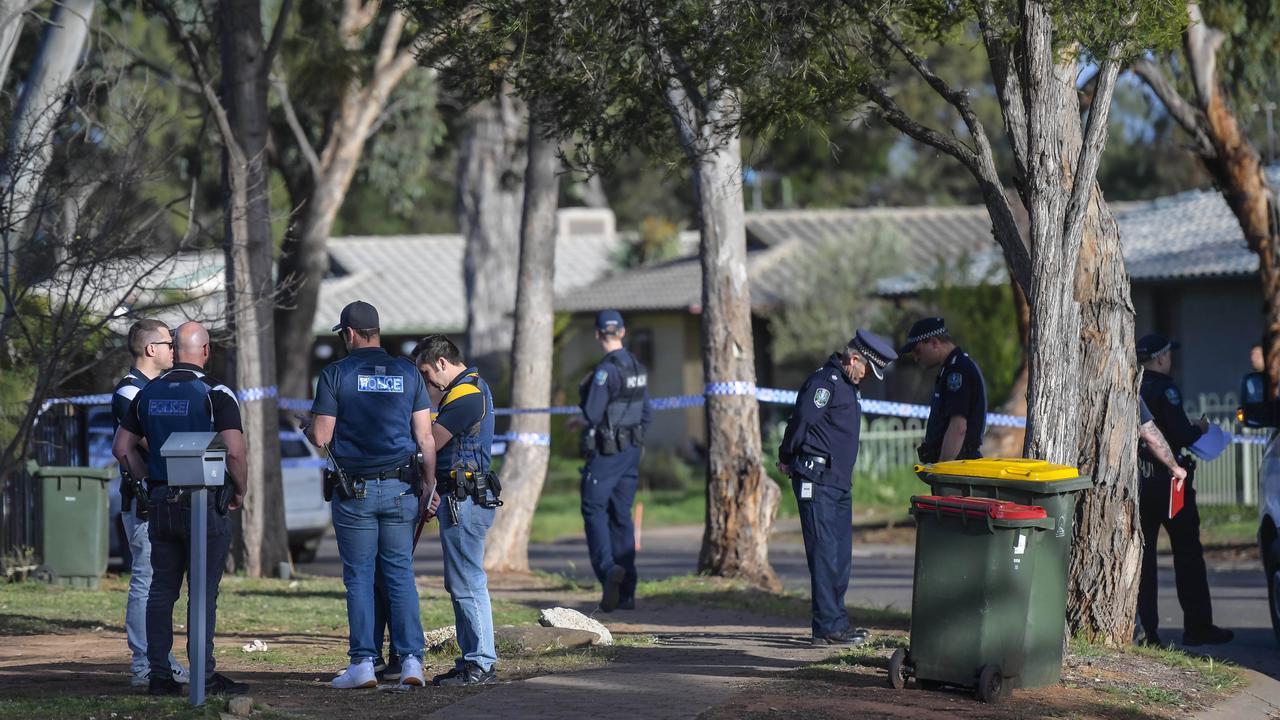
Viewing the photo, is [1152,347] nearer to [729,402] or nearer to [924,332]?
→ [924,332]

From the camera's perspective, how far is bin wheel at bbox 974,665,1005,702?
7.17 meters

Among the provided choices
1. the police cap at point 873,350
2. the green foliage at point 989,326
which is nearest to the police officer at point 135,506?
the police cap at point 873,350

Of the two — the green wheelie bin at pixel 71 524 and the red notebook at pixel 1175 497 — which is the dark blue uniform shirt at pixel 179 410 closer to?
the red notebook at pixel 1175 497

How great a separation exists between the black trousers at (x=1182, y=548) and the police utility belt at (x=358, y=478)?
497cm

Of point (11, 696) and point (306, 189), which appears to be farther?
point (306, 189)

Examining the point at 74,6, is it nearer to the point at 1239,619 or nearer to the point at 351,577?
the point at 351,577

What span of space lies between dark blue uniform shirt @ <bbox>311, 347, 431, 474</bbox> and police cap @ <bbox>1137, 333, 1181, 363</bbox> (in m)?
5.09

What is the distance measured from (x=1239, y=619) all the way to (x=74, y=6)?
10.6 m

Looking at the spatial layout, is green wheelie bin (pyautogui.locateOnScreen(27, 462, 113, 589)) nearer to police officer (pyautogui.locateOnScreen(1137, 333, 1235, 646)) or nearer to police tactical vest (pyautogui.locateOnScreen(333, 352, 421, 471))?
police tactical vest (pyautogui.locateOnScreen(333, 352, 421, 471))

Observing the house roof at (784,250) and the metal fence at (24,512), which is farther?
the house roof at (784,250)

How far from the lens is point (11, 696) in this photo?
7496mm

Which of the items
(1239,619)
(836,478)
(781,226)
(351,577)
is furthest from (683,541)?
(781,226)

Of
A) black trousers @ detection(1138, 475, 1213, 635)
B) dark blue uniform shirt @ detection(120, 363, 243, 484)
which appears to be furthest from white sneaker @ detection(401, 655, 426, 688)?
black trousers @ detection(1138, 475, 1213, 635)

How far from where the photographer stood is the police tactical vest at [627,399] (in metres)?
11.4
